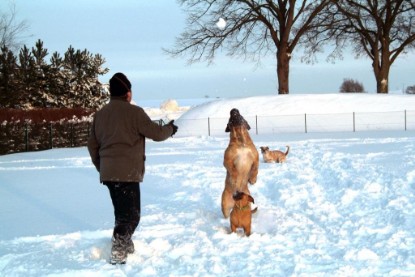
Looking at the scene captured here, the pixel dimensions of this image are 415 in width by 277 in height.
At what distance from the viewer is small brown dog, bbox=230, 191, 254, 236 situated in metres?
5.69

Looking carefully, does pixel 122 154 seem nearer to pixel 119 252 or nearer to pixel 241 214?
pixel 119 252

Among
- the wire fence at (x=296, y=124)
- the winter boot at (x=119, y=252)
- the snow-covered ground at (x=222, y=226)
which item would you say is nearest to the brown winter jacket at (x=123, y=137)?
the winter boot at (x=119, y=252)

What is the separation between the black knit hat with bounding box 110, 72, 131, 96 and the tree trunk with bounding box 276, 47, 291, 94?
2980 centimetres

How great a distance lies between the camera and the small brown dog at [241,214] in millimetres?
5691

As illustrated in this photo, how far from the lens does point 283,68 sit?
111 ft

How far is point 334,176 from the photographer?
32.2 feet

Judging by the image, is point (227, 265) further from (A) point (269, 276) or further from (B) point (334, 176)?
(B) point (334, 176)

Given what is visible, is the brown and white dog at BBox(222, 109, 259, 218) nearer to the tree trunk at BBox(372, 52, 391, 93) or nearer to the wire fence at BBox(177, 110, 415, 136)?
the wire fence at BBox(177, 110, 415, 136)

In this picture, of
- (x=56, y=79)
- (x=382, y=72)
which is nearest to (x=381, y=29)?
(x=382, y=72)

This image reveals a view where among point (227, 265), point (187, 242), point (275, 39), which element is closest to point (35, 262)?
point (187, 242)

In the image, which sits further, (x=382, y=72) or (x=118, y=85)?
(x=382, y=72)

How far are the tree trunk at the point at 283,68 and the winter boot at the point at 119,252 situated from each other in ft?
99.4

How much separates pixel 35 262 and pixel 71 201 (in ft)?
12.1

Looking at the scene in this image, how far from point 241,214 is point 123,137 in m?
1.79
